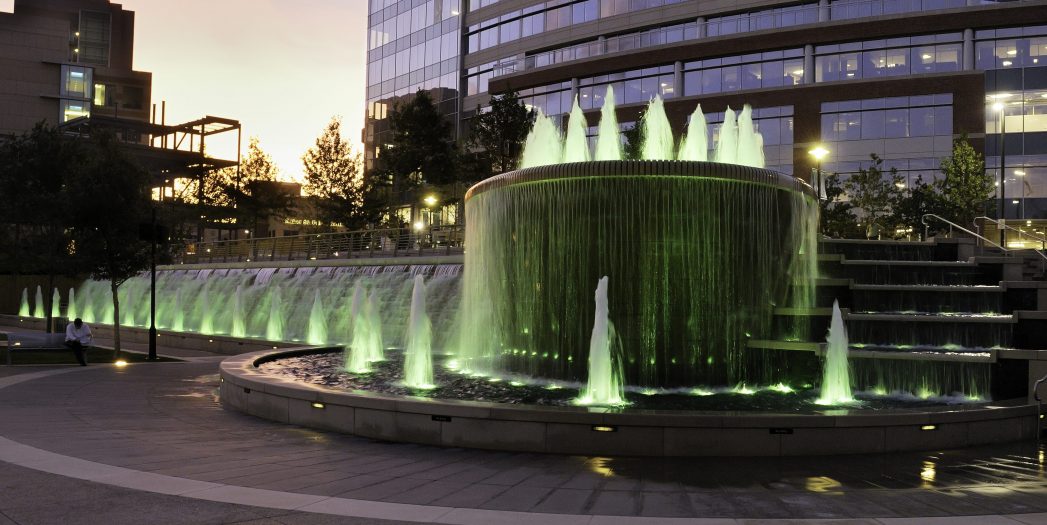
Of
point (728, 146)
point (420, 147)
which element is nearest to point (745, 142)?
point (728, 146)

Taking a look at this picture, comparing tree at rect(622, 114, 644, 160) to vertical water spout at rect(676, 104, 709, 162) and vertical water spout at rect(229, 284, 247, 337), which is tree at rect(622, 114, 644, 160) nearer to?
vertical water spout at rect(229, 284, 247, 337)

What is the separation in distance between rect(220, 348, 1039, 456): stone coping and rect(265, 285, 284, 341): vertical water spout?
2318cm

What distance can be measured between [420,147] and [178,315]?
18.6 metres

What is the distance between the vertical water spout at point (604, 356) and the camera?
1179 cm

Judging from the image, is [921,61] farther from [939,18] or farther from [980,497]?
[980,497]

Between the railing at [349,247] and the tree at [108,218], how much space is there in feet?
38.7

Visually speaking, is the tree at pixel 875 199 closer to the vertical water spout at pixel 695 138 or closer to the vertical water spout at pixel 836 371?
the vertical water spout at pixel 695 138

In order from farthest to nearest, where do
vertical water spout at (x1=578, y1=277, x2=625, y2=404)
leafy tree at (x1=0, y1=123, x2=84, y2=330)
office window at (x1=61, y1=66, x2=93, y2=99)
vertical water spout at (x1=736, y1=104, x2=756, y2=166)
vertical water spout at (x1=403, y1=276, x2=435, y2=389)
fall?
office window at (x1=61, y1=66, x2=93, y2=99) → leafy tree at (x1=0, y1=123, x2=84, y2=330) → vertical water spout at (x1=736, y1=104, x2=756, y2=166) → vertical water spout at (x1=403, y1=276, x2=435, y2=389) → vertical water spout at (x1=578, y1=277, x2=625, y2=404)

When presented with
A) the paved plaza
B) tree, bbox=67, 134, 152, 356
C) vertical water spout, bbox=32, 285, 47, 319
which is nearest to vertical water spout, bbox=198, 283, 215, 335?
tree, bbox=67, 134, 152, 356

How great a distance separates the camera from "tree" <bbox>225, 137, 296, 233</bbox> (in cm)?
6912

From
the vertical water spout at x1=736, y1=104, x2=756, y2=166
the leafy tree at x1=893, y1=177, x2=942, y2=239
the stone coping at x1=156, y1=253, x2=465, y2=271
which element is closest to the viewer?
the vertical water spout at x1=736, y1=104, x2=756, y2=166

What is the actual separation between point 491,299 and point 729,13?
42522 mm

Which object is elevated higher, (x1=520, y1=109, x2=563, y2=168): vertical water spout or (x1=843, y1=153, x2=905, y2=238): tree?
(x1=843, y1=153, x2=905, y2=238): tree

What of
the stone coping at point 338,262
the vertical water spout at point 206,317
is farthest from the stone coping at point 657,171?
the vertical water spout at point 206,317
